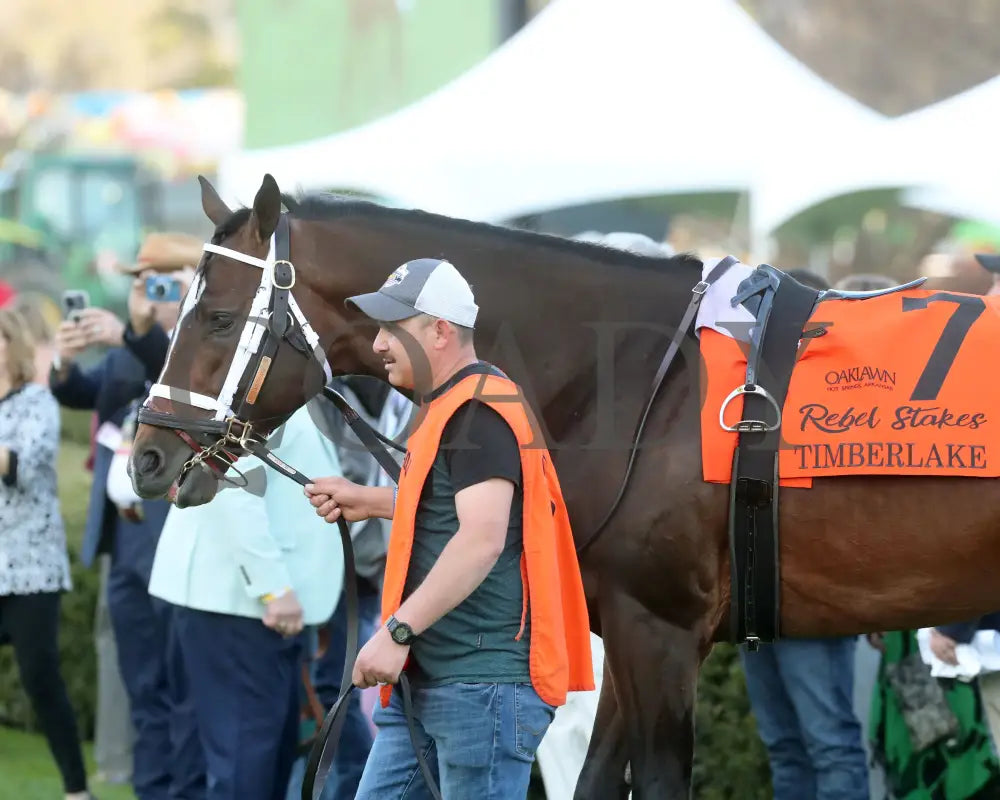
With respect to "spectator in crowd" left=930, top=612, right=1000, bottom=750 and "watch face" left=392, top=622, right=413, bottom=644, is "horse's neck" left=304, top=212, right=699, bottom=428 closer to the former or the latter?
"watch face" left=392, top=622, right=413, bottom=644

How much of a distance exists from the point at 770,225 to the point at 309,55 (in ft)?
31.6

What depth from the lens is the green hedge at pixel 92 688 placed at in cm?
533

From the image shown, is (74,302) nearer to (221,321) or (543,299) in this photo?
(221,321)

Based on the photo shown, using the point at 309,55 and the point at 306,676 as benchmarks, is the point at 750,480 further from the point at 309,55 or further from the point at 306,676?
the point at 309,55

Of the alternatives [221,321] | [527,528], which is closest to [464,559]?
[527,528]

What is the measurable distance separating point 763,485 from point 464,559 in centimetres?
103

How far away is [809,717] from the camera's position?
4809mm

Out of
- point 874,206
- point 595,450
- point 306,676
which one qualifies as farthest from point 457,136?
point 874,206

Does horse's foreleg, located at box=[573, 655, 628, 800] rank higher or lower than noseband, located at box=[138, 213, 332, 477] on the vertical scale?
lower

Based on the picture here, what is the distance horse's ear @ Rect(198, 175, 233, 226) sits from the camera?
13.3 ft

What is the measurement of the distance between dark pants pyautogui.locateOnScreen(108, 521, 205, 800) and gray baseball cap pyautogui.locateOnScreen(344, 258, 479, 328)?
2.89 meters

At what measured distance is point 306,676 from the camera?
5.35 metres

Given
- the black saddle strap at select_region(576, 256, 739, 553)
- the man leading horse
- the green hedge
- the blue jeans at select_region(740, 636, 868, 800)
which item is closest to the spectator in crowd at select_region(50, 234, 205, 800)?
the green hedge

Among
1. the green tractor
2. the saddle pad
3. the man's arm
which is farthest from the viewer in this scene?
the green tractor
